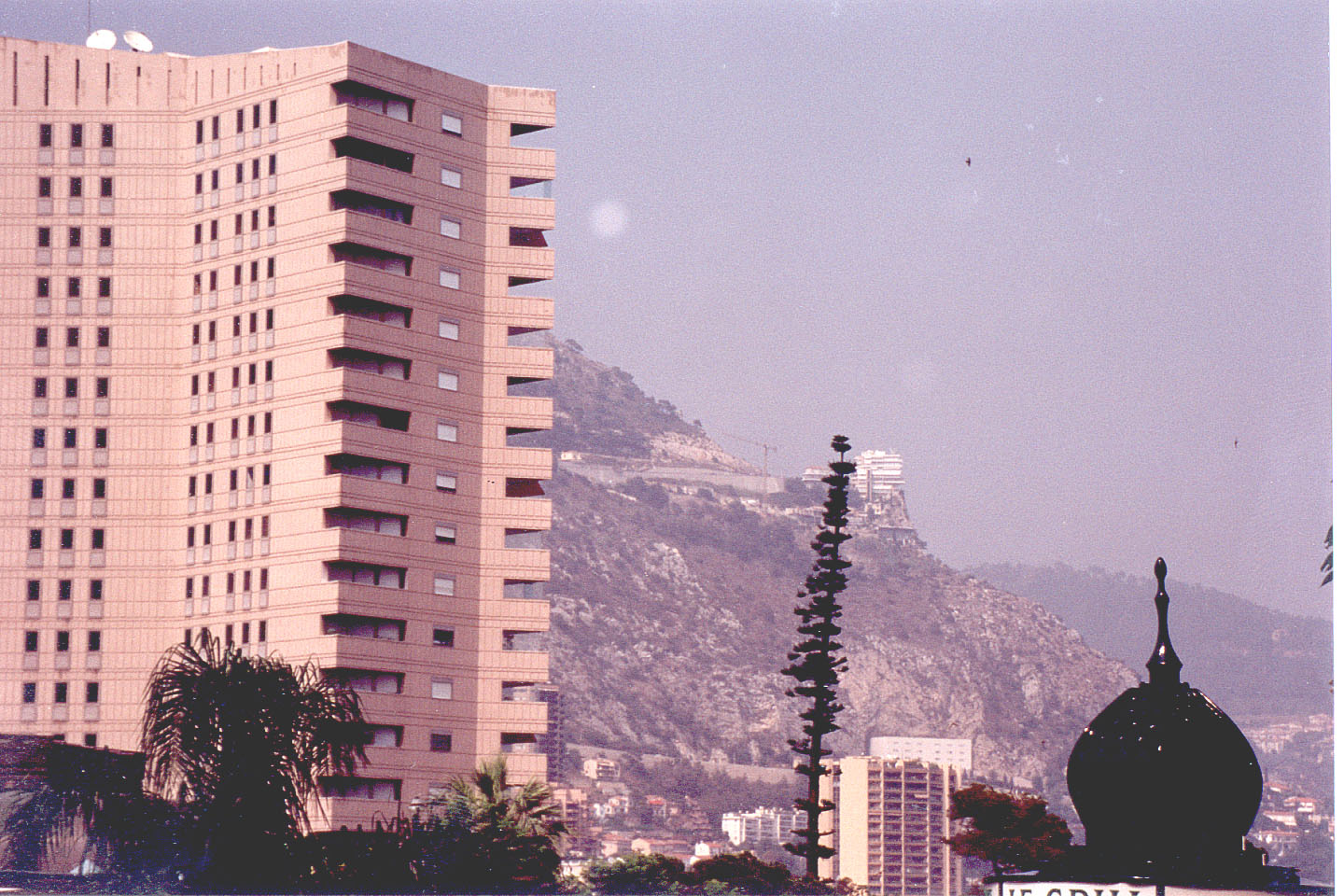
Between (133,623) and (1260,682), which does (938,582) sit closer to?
(1260,682)

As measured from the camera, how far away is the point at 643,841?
9438cm

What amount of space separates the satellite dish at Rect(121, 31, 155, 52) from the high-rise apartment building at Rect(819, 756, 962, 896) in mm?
42162

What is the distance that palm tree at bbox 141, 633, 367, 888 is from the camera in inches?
1278

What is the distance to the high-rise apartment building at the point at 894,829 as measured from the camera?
76250 mm

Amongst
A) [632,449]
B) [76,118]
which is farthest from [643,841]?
[76,118]

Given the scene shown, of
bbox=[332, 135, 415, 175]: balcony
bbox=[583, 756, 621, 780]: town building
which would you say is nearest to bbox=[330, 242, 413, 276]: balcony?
bbox=[332, 135, 415, 175]: balcony

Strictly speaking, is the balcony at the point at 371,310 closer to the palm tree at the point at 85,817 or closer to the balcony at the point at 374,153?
the balcony at the point at 374,153

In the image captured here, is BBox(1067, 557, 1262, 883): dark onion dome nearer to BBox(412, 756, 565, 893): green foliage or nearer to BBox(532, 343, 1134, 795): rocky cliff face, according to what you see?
BBox(412, 756, 565, 893): green foliage

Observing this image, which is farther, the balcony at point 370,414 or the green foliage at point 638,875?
the balcony at point 370,414

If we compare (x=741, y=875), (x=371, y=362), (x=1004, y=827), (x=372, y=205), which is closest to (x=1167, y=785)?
(x=1004, y=827)

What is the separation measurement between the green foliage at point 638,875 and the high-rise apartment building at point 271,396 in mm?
3709

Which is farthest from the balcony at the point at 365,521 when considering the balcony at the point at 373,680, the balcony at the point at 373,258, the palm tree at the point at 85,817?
the palm tree at the point at 85,817

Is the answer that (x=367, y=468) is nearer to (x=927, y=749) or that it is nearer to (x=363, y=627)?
(x=363, y=627)

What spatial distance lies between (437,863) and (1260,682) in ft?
184
